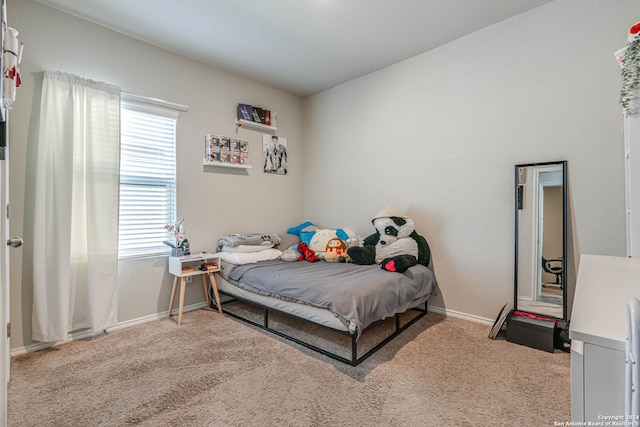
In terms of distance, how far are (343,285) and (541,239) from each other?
1705 millimetres

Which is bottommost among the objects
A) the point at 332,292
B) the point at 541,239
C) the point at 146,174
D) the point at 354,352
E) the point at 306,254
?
the point at 354,352

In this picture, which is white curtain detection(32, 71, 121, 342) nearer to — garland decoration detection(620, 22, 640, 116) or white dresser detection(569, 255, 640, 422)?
white dresser detection(569, 255, 640, 422)

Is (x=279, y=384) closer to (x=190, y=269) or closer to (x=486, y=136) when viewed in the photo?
(x=190, y=269)

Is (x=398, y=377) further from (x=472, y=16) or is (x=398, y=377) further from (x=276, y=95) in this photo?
(x=276, y=95)

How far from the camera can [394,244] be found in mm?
3041

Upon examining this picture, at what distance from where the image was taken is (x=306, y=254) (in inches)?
133

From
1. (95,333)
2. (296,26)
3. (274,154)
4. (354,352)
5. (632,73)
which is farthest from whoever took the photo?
(274,154)

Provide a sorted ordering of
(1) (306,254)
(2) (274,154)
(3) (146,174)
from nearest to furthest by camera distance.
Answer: (3) (146,174)
(1) (306,254)
(2) (274,154)

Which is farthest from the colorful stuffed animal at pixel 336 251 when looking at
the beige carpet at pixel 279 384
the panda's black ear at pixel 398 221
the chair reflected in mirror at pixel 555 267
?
the chair reflected in mirror at pixel 555 267

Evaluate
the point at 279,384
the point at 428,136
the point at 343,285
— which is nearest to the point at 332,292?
the point at 343,285

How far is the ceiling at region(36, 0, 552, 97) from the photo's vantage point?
93.5 inches

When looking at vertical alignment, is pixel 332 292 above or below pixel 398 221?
below

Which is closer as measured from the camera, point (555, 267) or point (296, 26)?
point (555, 267)

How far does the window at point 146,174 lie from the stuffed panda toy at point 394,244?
197cm
